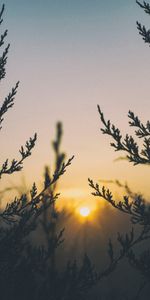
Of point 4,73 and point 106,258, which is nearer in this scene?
point 4,73

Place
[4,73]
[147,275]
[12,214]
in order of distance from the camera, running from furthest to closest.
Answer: [4,73], [12,214], [147,275]

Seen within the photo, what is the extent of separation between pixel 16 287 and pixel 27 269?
13.7 inches

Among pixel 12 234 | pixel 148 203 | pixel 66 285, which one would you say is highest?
pixel 12 234

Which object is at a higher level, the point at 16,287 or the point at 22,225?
the point at 22,225

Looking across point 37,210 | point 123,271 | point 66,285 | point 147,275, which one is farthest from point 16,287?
point 123,271

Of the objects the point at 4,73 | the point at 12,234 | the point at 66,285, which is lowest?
the point at 66,285

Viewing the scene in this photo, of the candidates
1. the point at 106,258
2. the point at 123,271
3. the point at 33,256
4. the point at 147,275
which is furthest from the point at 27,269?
the point at 123,271

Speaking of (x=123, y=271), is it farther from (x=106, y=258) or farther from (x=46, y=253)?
(x=46, y=253)

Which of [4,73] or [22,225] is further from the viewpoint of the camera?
[4,73]

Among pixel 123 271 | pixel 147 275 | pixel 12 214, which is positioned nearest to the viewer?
pixel 147 275

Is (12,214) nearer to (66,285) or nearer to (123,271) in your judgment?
(66,285)

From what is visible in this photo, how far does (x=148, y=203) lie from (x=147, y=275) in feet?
3.97

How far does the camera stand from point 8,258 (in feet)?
24.5

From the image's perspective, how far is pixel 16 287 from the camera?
736cm
